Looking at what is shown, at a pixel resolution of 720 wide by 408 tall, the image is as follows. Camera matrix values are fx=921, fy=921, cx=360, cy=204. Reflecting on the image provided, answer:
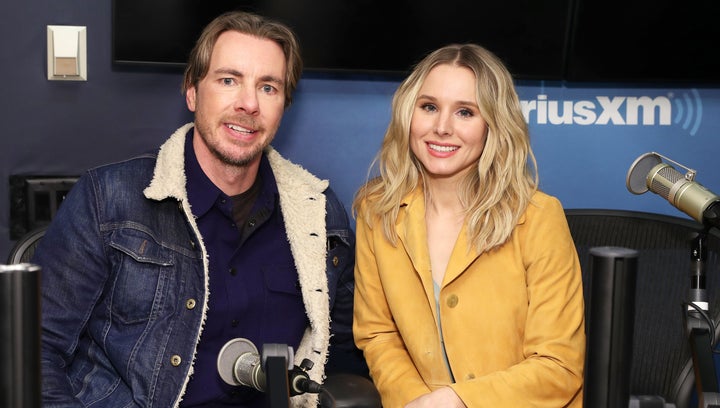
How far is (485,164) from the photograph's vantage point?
8.18 ft

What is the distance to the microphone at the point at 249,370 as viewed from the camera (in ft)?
4.81

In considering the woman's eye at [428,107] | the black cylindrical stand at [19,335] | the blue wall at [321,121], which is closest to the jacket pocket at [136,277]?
the blue wall at [321,121]

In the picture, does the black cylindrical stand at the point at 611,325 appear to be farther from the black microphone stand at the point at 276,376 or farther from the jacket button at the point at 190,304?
the jacket button at the point at 190,304

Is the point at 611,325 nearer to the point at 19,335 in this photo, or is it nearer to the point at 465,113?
the point at 19,335

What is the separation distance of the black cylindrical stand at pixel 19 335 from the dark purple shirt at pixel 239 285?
1392 mm

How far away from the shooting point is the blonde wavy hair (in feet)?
8.01

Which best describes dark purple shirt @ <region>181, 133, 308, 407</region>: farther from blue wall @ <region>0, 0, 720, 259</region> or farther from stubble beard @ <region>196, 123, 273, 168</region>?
blue wall @ <region>0, 0, 720, 259</region>

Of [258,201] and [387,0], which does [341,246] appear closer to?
[258,201]

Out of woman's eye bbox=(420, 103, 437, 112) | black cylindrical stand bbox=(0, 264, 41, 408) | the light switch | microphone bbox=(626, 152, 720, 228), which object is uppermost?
the light switch

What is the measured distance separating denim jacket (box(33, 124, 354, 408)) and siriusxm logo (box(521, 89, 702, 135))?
1165mm

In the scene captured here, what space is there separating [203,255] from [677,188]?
121 centimetres

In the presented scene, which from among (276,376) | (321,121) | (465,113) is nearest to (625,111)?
(465,113)

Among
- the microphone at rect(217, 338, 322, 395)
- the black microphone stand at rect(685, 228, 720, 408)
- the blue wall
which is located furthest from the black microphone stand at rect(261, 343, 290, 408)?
the blue wall

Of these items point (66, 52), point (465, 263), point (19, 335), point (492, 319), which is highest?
point (66, 52)
